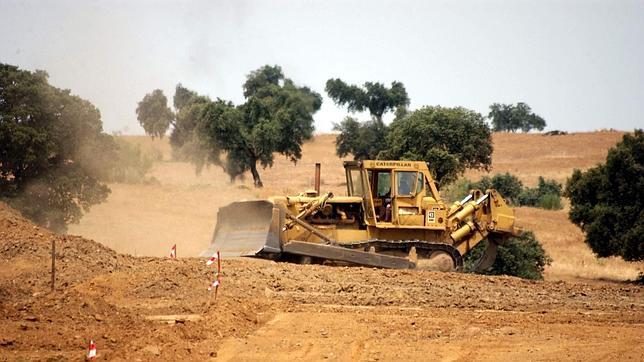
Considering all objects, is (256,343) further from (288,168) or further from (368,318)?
(288,168)

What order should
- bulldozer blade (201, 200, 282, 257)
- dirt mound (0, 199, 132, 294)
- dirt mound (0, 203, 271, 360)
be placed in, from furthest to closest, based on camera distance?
bulldozer blade (201, 200, 282, 257) → dirt mound (0, 199, 132, 294) → dirt mound (0, 203, 271, 360)

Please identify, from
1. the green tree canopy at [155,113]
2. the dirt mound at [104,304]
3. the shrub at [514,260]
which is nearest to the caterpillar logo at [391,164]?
the dirt mound at [104,304]

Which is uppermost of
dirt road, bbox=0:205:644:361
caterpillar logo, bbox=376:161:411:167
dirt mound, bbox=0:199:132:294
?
caterpillar logo, bbox=376:161:411:167

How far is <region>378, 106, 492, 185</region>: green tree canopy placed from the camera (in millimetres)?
37844

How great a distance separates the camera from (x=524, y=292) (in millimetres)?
19125

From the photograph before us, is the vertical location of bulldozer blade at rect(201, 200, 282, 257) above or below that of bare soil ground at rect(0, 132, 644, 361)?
above

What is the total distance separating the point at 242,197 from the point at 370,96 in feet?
75.9

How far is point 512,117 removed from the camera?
11725 centimetres

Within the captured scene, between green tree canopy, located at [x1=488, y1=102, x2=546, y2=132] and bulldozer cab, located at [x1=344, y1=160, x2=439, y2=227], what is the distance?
94.9 metres

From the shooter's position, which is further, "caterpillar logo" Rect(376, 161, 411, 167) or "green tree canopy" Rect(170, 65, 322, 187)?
"green tree canopy" Rect(170, 65, 322, 187)

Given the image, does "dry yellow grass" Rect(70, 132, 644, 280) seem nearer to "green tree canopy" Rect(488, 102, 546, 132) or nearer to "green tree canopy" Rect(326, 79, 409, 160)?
"green tree canopy" Rect(326, 79, 409, 160)

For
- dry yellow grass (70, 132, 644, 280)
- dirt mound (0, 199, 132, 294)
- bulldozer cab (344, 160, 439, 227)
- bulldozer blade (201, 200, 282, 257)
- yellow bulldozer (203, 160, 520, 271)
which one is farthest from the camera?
dry yellow grass (70, 132, 644, 280)

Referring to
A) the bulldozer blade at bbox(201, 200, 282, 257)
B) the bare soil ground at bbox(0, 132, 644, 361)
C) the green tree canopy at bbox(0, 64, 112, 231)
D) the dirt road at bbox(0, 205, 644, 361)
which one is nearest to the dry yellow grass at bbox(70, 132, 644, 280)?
the green tree canopy at bbox(0, 64, 112, 231)

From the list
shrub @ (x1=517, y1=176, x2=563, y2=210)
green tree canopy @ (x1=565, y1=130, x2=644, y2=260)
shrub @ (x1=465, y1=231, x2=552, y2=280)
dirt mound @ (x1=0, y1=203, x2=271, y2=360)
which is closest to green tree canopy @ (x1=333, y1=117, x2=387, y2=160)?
shrub @ (x1=517, y1=176, x2=563, y2=210)
